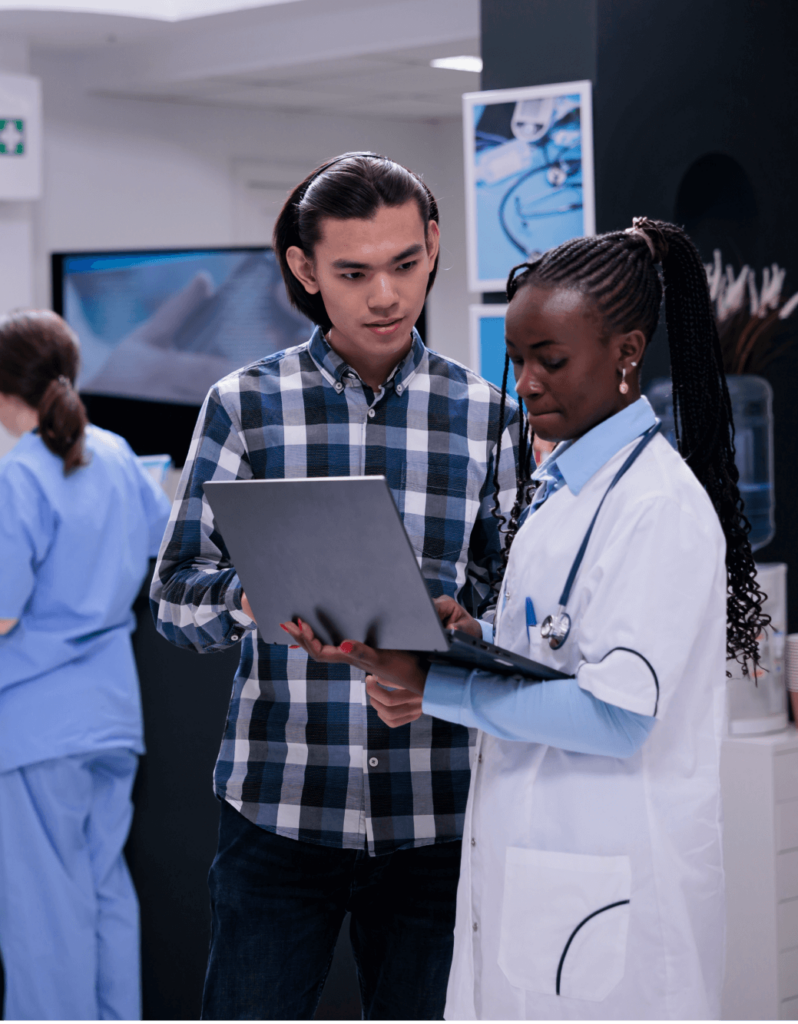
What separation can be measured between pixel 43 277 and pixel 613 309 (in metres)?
5.83

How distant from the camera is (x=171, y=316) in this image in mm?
6145

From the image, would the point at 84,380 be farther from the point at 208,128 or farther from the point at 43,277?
the point at 208,128

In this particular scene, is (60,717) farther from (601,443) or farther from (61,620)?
(601,443)

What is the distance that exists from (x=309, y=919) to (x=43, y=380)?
5.43 ft

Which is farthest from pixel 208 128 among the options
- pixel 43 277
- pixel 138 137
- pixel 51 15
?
pixel 51 15

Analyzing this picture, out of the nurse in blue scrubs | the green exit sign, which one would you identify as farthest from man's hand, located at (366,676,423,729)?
the green exit sign

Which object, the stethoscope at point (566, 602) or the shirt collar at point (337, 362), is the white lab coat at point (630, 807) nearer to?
the stethoscope at point (566, 602)

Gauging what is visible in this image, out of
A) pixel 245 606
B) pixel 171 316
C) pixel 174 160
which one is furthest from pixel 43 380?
pixel 174 160

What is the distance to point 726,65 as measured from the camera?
3363 millimetres

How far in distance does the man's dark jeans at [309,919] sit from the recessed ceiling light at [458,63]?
17.5ft

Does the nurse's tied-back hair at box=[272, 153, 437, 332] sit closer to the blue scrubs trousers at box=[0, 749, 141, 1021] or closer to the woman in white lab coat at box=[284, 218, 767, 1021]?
the woman in white lab coat at box=[284, 218, 767, 1021]

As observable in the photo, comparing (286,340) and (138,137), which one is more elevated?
(138,137)

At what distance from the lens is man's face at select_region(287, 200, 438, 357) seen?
4.63 feet

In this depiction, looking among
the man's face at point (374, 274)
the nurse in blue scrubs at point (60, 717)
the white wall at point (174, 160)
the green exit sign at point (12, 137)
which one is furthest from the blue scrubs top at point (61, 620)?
the white wall at point (174, 160)
